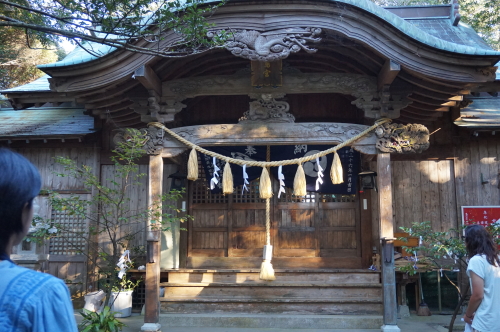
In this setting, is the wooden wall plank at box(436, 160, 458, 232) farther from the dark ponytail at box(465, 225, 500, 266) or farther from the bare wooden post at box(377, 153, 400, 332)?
the dark ponytail at box(465, 225, 500, 266)

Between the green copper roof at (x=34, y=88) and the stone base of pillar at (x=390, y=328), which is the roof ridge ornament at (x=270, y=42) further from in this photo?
the green copper roof at (x=34, y=88)

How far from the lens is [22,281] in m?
1.32

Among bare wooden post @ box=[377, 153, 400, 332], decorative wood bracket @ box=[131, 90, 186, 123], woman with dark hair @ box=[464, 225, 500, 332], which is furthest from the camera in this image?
decorative wood bracket @ box=[131, 90, 186, 123]

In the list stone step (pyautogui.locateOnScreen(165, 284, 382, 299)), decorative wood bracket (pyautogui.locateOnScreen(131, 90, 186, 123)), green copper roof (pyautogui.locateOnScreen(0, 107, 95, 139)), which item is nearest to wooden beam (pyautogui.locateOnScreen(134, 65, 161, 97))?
decorative wood bracket (pyautogui.locateOnScreen(131, 90, 186, 123))

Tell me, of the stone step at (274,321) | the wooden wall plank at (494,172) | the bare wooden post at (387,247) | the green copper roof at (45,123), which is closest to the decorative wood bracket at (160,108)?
the green copper roof at (45,123)

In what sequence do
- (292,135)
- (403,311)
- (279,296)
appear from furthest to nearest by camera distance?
1. (403,311)
2. (279,296)
3. (292,135)

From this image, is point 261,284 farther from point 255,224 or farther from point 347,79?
point 347,79

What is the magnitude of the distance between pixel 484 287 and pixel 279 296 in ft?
16.1

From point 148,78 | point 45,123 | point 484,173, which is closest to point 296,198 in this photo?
point 484,173

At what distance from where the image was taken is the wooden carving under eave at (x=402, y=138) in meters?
7.12

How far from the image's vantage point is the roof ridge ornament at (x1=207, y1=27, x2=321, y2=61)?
21.3ft

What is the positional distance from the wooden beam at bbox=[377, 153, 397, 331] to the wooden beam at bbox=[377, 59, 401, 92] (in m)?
1.17

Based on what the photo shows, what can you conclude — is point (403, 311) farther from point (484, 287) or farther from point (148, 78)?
point (148, 78)

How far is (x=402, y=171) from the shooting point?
9.44m
